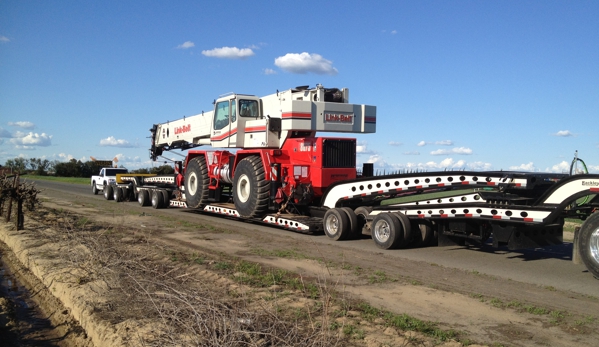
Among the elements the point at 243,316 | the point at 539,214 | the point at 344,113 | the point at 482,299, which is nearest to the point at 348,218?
the point at 344,113

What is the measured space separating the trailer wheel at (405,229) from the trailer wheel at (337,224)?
1.45 m

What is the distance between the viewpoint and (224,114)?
17234 millimetres

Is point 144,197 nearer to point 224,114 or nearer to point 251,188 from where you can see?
point 224,114

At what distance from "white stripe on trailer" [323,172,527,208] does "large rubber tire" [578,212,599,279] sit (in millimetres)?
1437

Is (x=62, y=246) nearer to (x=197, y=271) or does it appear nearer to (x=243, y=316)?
(x=197, y=271)

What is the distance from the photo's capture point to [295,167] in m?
14.3

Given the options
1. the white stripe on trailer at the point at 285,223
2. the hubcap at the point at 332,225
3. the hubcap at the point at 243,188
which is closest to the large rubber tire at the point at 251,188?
the hubcap at the point at 243,188

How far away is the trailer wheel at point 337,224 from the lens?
41.3 feet

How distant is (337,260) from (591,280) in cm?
432

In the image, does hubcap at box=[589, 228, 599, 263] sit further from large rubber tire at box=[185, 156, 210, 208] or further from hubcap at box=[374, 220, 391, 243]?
large rubber tire at box=[185, 156, 210, 208]

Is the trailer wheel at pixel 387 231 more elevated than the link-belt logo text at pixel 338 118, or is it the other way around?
the link-belt logo text at pixel 338 118

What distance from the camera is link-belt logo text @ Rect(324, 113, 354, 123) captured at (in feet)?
49.1

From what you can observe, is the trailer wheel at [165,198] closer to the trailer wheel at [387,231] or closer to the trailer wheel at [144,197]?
the trailer wheel at [144,197]

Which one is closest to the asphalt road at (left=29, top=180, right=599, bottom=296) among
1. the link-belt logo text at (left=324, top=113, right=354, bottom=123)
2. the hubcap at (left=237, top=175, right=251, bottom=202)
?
the hubcap at (left=237, top=175, right=251, bottom=202)
